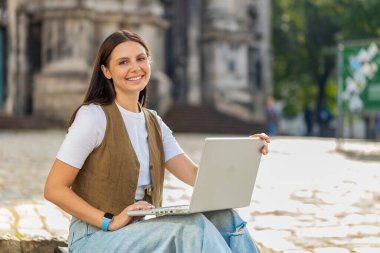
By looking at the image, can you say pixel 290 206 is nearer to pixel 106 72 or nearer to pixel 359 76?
pixel 106 72

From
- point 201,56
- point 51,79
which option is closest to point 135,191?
point 51,79

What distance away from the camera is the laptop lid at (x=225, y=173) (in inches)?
108

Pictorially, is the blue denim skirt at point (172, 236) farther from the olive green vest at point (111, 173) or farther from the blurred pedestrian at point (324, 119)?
the blurred pedestrian at point (324, 119)

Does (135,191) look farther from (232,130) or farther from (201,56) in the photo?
(201,56)

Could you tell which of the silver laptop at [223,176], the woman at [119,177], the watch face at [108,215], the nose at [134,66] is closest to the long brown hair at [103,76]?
the woman at [119,177]

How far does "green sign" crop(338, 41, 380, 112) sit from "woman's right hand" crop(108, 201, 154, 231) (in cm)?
1316

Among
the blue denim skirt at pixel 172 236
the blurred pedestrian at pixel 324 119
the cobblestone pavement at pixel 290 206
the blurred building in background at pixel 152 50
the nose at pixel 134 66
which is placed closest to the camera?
the blue denim skirt at pixel 172 236

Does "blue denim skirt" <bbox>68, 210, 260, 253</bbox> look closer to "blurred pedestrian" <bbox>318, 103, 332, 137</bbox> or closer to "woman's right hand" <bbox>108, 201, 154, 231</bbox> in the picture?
"woman's right hand" <bbox>108, 201, 154, 231</bbox>

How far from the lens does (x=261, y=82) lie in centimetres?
3212

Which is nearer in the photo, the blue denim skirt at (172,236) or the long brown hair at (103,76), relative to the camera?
the blue denim skirt at (172,236)

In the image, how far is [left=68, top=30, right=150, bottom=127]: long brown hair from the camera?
3062 mm

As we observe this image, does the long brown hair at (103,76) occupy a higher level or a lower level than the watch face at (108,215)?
higher

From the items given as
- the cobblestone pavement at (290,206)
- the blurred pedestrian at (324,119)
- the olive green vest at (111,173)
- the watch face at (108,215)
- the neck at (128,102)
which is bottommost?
the blurred pedestrian at (324,119)

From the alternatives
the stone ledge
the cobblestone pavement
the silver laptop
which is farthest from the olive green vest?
the cobblestone pavement
